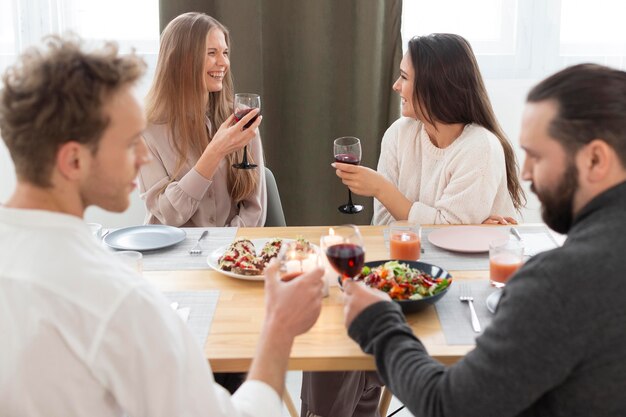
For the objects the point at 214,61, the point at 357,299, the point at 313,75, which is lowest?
the point at 357,299

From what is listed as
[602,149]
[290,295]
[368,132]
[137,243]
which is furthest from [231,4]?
[602,149]

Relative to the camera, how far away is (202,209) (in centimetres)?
287

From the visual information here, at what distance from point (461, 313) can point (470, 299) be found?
0.07 m

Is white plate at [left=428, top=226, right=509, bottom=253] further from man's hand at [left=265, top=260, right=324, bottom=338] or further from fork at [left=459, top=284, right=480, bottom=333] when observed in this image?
man's hand at [left=265, top=260, right=324, bottom=338]

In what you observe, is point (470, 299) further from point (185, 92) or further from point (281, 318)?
point (185, 92)

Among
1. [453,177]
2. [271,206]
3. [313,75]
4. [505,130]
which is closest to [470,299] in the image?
[453,177]

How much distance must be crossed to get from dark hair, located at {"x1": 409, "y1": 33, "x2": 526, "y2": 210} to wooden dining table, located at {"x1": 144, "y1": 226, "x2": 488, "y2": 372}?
72 centimetres

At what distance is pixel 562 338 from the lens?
1270mm

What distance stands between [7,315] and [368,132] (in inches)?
108

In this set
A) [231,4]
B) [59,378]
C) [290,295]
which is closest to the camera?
[59,378]

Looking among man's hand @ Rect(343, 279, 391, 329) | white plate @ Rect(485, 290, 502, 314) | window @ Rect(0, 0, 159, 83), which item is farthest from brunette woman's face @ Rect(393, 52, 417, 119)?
window @ Rect(0, 0, 159, 83)

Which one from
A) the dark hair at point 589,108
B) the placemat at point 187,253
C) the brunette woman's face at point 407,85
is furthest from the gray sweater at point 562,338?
the brunette woman's face at point 407,85

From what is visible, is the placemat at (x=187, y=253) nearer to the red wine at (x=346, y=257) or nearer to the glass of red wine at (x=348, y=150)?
the glass of red wine at (x=348, y=150)

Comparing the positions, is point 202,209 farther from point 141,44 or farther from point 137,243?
point 141,44
